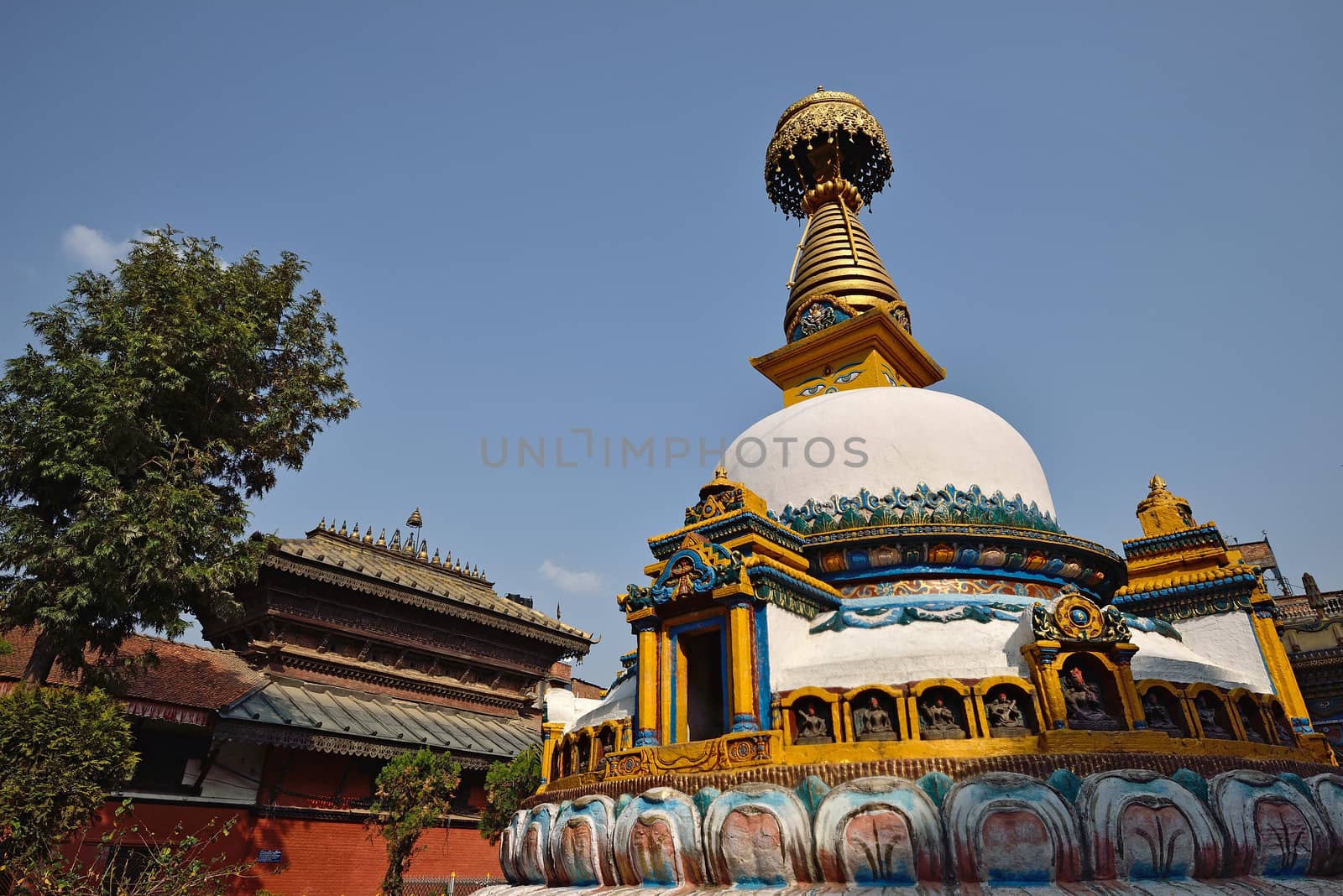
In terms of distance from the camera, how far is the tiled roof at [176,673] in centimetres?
1737

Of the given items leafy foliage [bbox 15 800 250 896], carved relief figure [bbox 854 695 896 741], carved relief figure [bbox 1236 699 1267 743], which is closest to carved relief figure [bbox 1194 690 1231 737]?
carved relief figure [bbox 1236 699 1267 743]

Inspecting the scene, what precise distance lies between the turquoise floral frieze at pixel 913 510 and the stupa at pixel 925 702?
0.04 metres

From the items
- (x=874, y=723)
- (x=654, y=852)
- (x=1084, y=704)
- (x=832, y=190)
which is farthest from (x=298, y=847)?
(x=832, y=190)

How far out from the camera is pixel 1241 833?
791 cm

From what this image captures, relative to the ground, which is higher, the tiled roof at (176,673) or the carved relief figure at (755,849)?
the tiled roof at (176,673)

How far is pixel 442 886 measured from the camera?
21.3m

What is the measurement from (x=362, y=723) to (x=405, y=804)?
146 inches

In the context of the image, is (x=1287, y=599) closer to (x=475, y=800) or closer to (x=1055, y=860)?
(x=475, y=800)

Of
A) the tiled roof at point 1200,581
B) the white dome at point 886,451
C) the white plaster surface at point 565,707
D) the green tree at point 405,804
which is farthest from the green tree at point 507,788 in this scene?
the tiled roof at point 1200,581

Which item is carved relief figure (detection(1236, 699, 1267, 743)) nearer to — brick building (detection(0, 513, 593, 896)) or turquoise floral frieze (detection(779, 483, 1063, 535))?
turquoise floral frieze (detection(779, 483, 1063, 535))

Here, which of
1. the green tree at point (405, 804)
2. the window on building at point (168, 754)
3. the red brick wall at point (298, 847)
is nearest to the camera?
the red brick wall at point (298, 847)

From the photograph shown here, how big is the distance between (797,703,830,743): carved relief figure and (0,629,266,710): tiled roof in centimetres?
1331

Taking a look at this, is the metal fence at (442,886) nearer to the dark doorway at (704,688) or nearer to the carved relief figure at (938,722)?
the dark doorway at (704,688)

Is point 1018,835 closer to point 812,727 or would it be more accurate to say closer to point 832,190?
point 812,727
